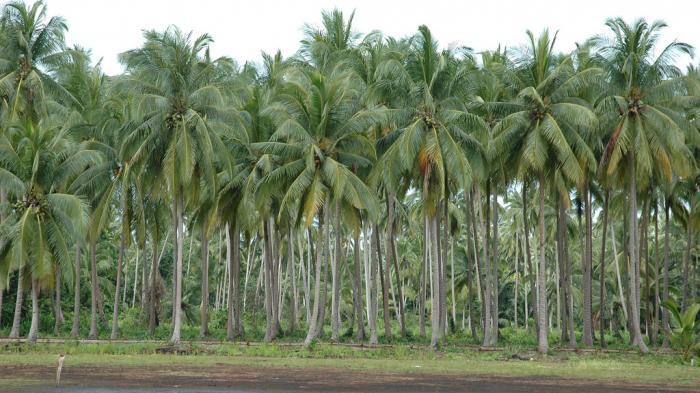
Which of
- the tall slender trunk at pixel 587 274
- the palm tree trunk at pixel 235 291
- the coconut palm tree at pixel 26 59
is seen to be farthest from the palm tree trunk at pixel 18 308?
the tall slender trunk at pixel 587 274

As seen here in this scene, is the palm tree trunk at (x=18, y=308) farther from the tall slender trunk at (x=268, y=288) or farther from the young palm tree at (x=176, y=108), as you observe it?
the tall slender trunk at (x=268, y=288)

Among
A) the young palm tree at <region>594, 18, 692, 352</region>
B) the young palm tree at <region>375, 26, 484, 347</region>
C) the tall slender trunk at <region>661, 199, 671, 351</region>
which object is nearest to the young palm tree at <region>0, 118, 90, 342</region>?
the young palm tree at <region>375, 26, 484, 347</region>

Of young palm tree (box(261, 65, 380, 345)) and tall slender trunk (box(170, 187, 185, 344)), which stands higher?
young palm tree (box(261, 65, 380, 345))

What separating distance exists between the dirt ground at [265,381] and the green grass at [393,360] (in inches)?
64.9

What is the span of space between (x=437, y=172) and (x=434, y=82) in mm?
3671

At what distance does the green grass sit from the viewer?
2583cm

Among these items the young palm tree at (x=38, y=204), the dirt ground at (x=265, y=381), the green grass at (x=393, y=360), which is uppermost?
the young palm tree at (x=38, y=204)

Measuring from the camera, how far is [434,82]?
34.6 meters

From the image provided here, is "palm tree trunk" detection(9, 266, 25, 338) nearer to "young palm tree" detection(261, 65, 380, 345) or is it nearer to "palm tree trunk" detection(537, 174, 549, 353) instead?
"young palm tree" detection(261, 65, 380, 345)

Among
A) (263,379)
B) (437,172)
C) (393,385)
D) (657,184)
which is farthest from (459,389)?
(657,184)

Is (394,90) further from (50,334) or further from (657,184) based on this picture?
(50,334)

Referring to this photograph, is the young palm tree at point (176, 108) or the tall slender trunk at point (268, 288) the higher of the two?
the young palm tree at point (176, 108)

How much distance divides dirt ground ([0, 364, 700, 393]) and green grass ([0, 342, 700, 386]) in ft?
5.41

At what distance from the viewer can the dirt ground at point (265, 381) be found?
2022cm
